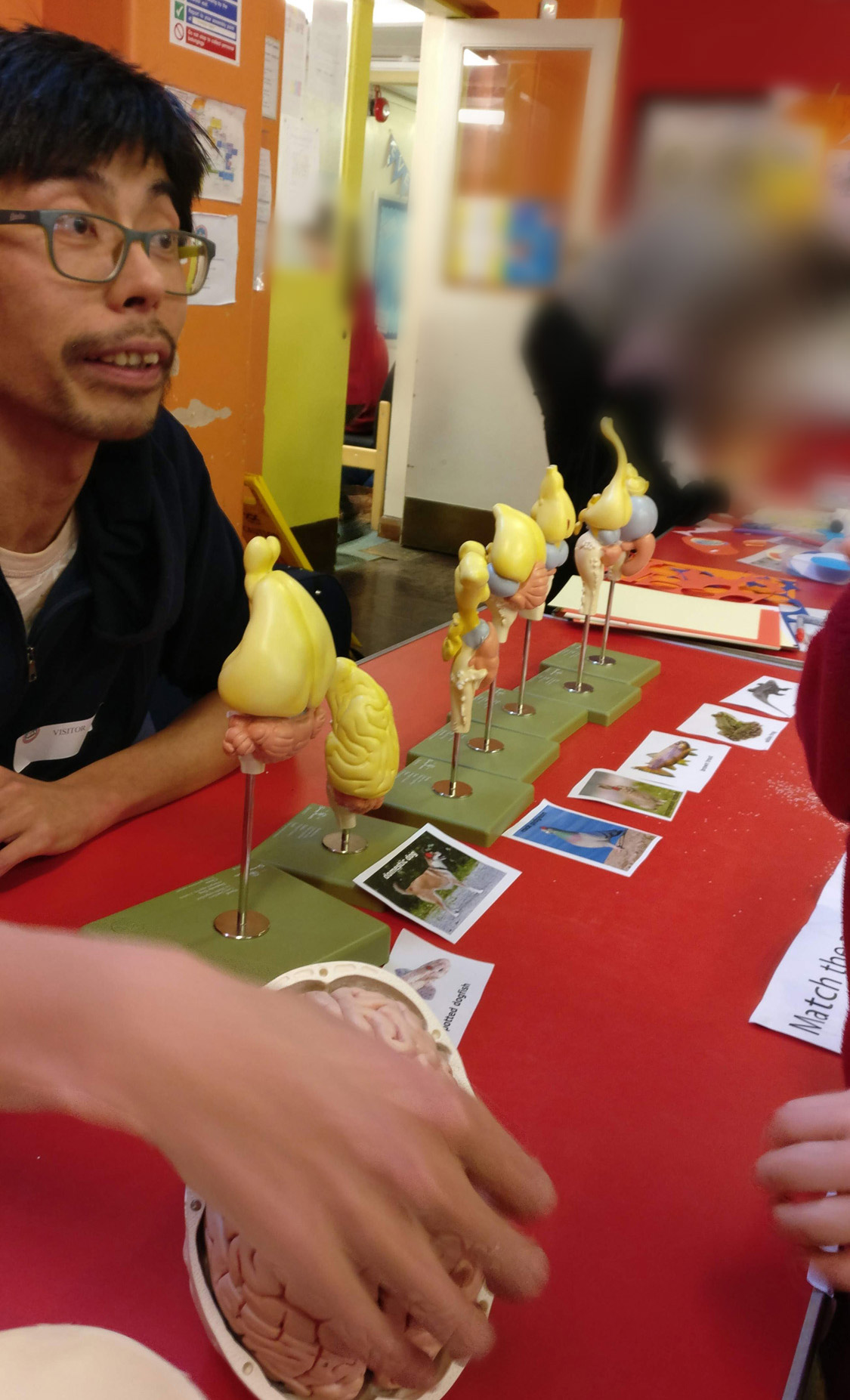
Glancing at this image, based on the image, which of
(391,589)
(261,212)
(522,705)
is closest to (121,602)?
(522,705)

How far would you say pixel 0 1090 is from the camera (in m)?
0.30

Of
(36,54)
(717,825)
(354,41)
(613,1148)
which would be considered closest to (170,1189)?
(613,1148)

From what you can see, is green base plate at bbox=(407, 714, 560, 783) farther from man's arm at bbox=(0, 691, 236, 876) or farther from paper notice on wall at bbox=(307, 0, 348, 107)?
paper notice on wall at bbox=(307, 0, 348, 107)

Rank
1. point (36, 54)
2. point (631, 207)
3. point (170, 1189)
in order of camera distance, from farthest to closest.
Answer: point (36, 54) → point (631, 207) → point (170, 1189)

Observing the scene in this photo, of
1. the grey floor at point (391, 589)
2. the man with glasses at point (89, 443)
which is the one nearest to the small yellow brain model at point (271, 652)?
the man with glasses at point (89, 443)

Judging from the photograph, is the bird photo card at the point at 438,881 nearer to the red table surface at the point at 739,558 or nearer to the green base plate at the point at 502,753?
the green base plate at the point at 502,753

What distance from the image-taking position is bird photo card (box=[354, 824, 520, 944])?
768 millimetres

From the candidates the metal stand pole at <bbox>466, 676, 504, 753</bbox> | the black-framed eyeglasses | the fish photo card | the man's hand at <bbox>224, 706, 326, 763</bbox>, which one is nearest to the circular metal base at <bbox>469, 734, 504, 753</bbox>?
the metal stand pole at <bbox>466, 676, 504, 753</bbox>

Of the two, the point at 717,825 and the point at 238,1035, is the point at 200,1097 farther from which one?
the point at 717,825

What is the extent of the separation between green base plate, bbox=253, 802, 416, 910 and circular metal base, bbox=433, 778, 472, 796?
2.5 inches

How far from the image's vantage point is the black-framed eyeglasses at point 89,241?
771 mm

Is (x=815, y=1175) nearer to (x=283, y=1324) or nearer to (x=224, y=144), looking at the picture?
(x=283, y=1324)

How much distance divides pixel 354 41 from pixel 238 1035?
3.01 m

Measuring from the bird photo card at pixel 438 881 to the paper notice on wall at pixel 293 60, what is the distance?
7.38 ft
